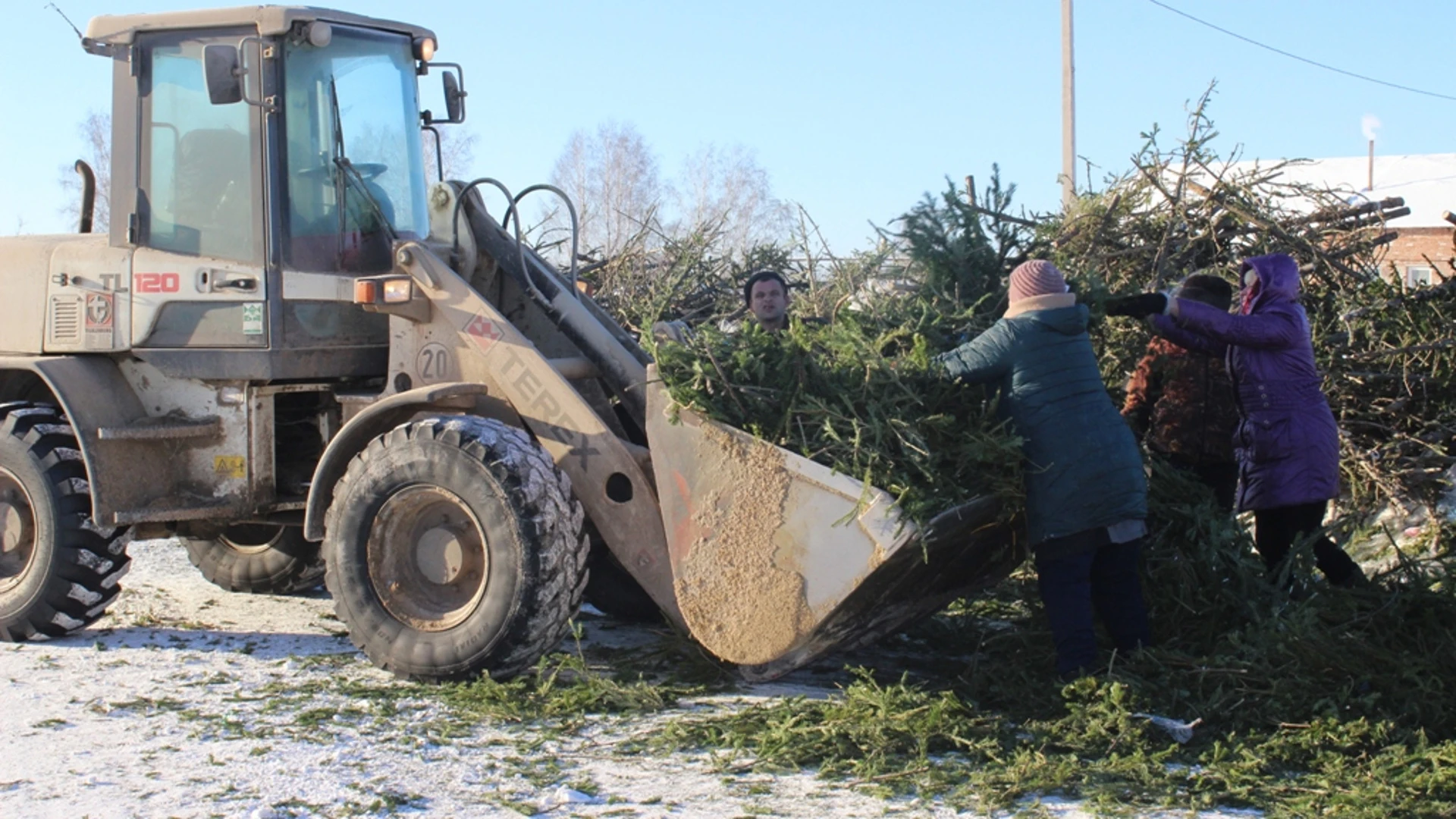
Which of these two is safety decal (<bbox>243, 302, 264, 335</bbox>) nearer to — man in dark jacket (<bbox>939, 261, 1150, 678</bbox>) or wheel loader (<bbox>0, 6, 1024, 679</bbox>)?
wheel loader (<bbox>0, 6, 1024, 679</bbox>)

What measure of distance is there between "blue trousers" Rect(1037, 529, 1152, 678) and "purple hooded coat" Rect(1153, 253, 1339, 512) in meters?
0.86

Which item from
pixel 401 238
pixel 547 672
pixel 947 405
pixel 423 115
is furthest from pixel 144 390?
pixel 947 405

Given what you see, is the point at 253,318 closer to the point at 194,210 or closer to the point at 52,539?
the point at 194,210

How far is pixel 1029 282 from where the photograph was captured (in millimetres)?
5387

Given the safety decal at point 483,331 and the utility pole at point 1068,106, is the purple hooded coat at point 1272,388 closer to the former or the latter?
the safety decal at point 483,331

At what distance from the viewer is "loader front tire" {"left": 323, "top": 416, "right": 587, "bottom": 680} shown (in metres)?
5.53

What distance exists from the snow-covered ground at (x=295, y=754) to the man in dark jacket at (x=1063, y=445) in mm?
1217

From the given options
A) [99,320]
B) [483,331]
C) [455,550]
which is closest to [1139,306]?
[483,331]

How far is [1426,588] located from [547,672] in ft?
11.7

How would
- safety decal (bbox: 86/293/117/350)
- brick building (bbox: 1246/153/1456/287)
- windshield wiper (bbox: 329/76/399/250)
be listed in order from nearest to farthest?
1. windshield wiper (bbox: 329/76/399/250)
2. safety decal (bbox: 86/293/117/350)
3. brick building (bbox: 1246/153/1456/287)

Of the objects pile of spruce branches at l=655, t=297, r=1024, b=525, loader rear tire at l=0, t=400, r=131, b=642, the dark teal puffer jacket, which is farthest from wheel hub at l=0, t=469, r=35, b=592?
the dark teal puffer jacket

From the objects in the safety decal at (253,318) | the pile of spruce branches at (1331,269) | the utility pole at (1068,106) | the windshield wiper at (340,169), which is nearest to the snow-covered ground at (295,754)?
the safety decal at (253,318)

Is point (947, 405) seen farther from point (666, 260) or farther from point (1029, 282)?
point (666, 260)

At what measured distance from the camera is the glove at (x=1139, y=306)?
5.89 m
